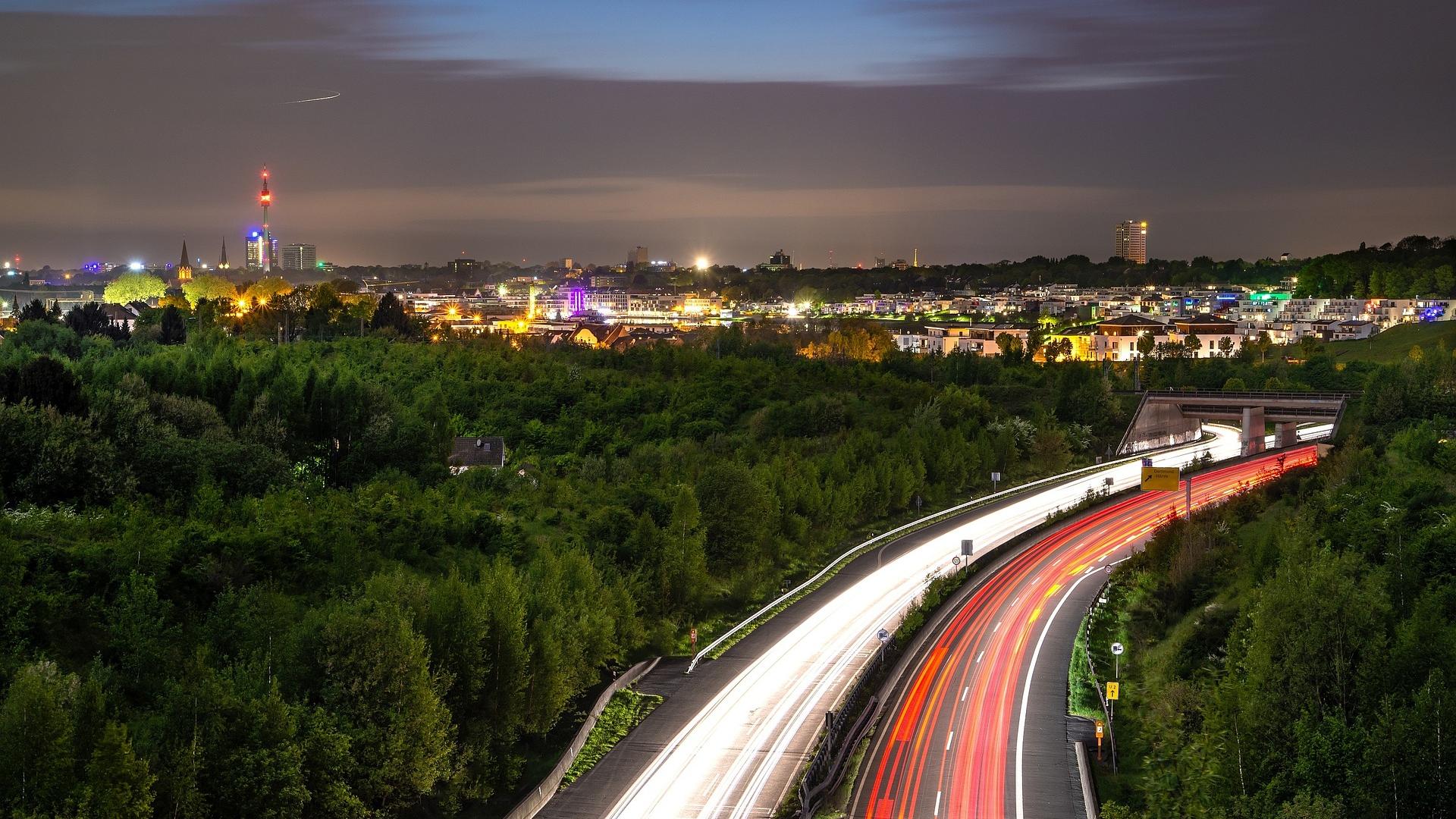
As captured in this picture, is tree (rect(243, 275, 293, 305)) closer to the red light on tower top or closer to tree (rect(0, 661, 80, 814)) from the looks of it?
the red light on tower top

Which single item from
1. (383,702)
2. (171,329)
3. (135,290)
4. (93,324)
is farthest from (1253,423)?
(135,290)

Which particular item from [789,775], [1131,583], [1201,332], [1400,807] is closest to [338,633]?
[789,775]

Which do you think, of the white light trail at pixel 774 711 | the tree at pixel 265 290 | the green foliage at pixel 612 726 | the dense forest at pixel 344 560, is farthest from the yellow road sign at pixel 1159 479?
the tree at pixel 265 290

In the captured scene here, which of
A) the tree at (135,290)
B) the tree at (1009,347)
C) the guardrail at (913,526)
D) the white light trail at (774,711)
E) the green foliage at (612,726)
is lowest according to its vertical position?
the green foliage at (612,726)

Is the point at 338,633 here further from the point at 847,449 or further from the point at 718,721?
the point at 847,449

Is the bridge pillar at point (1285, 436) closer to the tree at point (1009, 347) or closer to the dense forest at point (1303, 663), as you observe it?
the dense forest at point (1303, 663)

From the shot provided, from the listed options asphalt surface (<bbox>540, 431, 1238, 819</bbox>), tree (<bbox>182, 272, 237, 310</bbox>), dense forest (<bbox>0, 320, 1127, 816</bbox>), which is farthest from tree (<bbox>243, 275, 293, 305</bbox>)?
asphalt surface (<bbox>540, 431, 1238, 819</bbox>)

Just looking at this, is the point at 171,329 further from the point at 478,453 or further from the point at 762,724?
the point at 762,724
